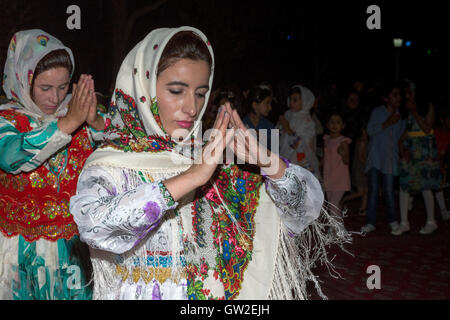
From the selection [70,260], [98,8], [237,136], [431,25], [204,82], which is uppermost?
[431,25]

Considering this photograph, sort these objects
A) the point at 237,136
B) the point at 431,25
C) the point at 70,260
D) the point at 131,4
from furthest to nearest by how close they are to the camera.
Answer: the point at 431,25 → the point at 131,4 → the point at 70,260 → the point at 237,136

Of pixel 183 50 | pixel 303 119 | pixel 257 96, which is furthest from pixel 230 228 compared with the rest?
pixel 303 119

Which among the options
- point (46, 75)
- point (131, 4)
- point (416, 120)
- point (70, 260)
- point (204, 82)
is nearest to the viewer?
point (204, 82)

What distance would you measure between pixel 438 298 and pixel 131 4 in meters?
11.0

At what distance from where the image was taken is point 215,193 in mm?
2018

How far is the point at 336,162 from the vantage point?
6520mm

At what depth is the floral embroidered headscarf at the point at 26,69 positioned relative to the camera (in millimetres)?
2967

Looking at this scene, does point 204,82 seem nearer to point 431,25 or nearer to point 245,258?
point 245,258

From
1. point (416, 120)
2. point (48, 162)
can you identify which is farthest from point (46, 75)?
point (416, 120)

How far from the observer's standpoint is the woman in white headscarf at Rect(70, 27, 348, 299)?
1808 mm

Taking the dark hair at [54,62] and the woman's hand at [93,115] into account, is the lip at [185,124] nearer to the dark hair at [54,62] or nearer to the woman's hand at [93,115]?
the woman's hand at [93,115]

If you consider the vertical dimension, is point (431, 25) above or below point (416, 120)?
above

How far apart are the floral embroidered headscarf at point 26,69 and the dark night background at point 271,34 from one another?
397 cm

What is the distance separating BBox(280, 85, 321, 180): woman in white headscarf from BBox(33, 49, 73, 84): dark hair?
377 cm
